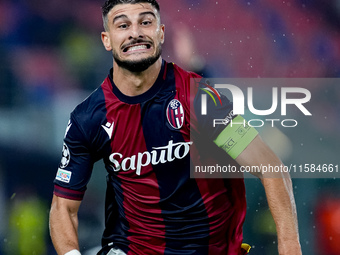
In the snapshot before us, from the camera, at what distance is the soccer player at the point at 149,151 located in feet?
7.82

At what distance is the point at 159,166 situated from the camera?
95.5 inches

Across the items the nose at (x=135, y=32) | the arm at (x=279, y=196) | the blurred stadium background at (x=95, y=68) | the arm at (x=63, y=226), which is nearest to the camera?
the arm at (x=279, y=196)

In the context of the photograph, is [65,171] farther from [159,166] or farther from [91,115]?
[159,166]

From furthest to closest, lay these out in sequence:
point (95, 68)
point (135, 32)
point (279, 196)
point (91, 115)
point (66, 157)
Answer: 1. point (95, 68)
2. point (66, 157)
3. point (91, 115)
4. point (135, 32)
5. point (279, 196)

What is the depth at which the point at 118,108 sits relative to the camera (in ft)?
Answer: 8.00

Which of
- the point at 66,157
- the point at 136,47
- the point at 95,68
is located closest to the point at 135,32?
the point at 136,47

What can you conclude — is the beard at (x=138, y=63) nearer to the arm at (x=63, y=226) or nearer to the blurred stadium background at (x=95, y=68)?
the arm at (x=63, y=226)

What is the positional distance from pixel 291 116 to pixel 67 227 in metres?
1.88

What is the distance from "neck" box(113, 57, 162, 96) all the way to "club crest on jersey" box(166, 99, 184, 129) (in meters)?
0.14

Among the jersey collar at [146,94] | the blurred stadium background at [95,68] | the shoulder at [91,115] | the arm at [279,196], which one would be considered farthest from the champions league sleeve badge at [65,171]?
the blurred stadium background at [95,68]

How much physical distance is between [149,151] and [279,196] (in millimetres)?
600

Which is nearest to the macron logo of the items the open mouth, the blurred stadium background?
the open mouth

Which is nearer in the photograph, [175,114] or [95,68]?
[175,114]

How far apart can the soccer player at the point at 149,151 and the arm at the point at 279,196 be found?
0.45ft
